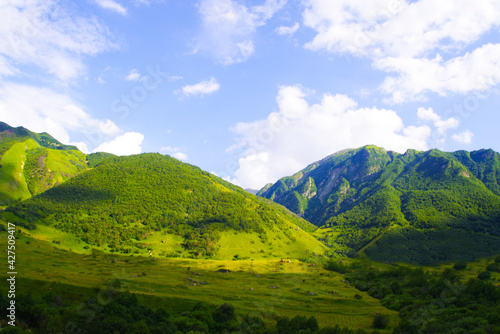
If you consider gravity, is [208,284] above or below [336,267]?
above

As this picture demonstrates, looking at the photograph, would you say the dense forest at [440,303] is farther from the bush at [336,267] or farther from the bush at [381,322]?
the bush at [336,267]

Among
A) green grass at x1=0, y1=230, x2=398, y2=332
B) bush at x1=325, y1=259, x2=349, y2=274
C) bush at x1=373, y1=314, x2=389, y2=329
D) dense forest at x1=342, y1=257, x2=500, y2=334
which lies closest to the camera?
dense forest at x1=342, y1=257, x2=500, y2=334

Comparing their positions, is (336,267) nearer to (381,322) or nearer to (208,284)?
(208,284)

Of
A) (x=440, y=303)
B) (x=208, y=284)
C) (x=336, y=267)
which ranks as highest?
(x=440, y=303)

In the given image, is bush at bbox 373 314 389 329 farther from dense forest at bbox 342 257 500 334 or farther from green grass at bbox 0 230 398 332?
dense forest at bbox 342 257 500 334

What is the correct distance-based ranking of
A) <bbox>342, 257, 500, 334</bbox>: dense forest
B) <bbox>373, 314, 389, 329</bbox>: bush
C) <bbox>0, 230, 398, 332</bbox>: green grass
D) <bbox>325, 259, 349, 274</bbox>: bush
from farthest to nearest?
1. <bbox>325, 259, 349, 274</bbox>: bush
2. <bbox>0, 230, 398, 332</bbox>: green grass
3. <bbox>373, 314, 389, 329</bbox>: bush
4. <bbox>342, 257, 500, 334</bbox>: dense forest

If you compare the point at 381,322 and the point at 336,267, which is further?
the point at 336,267

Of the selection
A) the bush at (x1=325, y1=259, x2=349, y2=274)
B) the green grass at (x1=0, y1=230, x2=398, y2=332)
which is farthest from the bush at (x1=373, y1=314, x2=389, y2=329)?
the bush at (x1=325, y1=259, x2=349, y2=274)

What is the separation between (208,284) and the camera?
→ 119625 millimetres

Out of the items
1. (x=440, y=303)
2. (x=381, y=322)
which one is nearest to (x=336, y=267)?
(x=440, y=303)

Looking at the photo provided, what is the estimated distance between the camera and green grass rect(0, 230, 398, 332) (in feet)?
267

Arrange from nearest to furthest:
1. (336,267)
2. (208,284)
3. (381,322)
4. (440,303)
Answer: (381,322), (440,303), (208,284), (336,267)

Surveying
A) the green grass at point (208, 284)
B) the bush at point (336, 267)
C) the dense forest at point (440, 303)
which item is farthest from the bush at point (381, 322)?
the bush at point (336, 267)

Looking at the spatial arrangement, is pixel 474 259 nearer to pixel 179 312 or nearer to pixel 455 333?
pixel 455 333
